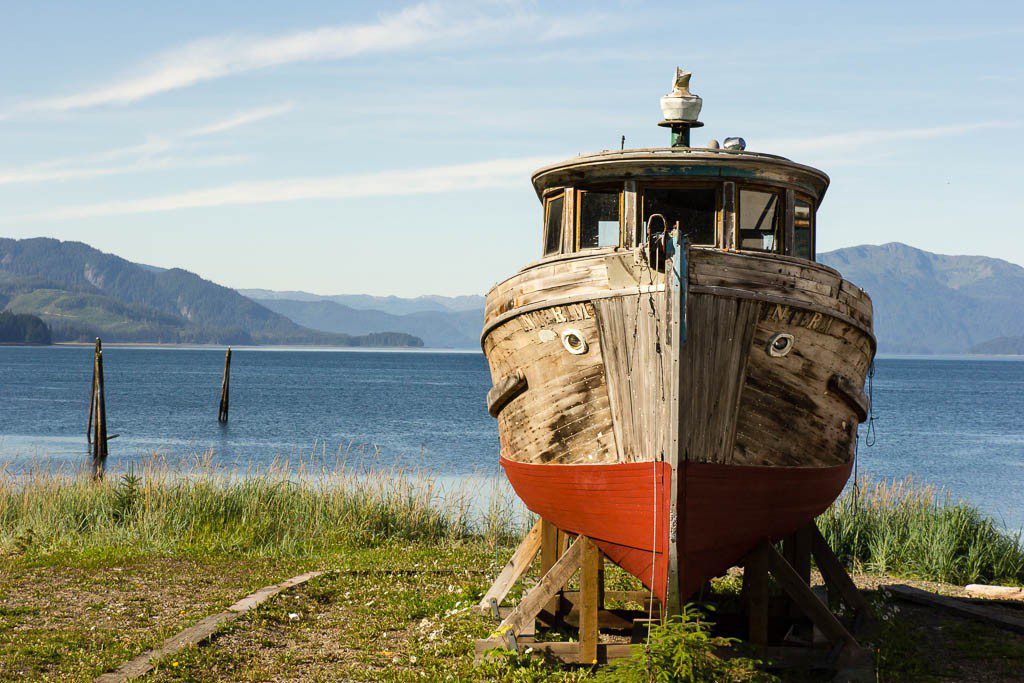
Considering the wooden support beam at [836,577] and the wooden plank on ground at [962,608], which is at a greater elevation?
the wooden support beam at [836,577]

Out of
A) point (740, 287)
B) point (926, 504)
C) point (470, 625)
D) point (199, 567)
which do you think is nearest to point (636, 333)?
point (740, 287)

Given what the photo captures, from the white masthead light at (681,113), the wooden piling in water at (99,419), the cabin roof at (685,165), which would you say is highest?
the white masthead light at (681,113)

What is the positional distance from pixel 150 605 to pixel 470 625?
3.93 meters

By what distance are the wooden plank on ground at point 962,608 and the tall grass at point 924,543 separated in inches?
86.7

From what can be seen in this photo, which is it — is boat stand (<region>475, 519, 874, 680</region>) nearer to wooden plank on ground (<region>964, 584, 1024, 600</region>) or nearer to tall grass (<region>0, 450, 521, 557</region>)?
wooden plank on ground (<region>964, 584, 1024, 600</region>)

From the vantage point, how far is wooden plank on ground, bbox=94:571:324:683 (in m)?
8.95

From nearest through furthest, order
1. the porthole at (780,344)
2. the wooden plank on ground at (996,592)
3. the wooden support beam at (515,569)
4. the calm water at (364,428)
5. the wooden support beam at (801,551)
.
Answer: the porthole at (780,344)
the wooden support beam at (801,551)
the wooden support beam at (515,569)
the wooden plank on ground at (996,592)
the calm water at (364,428)

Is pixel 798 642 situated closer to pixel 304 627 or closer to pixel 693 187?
pixel 693 187

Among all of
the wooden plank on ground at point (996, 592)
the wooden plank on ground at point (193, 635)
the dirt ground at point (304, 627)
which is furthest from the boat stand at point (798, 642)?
the wooden plank on ground at point (193, 635)

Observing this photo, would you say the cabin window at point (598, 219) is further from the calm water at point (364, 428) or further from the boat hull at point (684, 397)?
the calm water at point (364, 428)

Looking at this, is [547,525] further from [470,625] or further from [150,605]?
[150,605]

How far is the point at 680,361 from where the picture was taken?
8664mm

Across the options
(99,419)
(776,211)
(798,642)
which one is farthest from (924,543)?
(99,419)

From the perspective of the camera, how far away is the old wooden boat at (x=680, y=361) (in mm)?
8805
